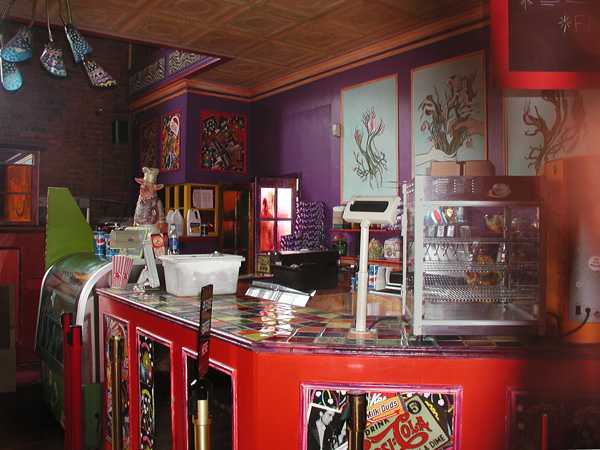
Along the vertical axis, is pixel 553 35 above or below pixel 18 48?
below

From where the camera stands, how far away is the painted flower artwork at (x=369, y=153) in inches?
254

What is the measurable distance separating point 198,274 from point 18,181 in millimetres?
4683

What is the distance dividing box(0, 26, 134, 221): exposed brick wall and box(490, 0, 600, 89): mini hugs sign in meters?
8.47

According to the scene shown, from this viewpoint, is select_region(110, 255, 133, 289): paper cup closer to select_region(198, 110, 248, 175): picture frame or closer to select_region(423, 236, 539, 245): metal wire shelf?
select_region(423, 236, 539, 245): metal wire shelf

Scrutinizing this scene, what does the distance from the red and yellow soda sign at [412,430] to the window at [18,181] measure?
6.04 m

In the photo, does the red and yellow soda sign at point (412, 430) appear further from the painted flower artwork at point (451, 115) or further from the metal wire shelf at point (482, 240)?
the painted flower artwork at point (451, 115)

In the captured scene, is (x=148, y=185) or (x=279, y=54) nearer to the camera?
(x=148, y=185)

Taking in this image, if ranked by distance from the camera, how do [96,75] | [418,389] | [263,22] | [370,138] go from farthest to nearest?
[370,138], [263,22], [96,75], [418,389]

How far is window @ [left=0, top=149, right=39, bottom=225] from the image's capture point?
7055 mm

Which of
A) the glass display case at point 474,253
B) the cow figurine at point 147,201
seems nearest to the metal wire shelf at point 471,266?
the glass display case at point 474,253

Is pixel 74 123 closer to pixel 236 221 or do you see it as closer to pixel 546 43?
pixel 236 221

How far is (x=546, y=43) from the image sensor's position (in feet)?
7.10

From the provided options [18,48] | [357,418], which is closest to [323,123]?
[18,48]

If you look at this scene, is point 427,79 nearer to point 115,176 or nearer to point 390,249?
point 390,249
